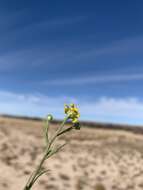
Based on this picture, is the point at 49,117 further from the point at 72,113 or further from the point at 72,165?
the point at 72,165

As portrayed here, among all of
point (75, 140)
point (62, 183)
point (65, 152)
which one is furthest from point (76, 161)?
point (75, 140)

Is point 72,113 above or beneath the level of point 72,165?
above

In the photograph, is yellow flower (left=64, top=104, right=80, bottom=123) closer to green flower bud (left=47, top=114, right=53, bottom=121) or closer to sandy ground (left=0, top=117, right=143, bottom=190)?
green flower bud (left=47, top=114, right=53, bottom=121)

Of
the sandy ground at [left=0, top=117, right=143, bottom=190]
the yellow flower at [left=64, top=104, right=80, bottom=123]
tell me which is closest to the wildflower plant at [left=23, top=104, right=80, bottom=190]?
the yellow flower at [left=64, top=104, right=80, bottom=123]

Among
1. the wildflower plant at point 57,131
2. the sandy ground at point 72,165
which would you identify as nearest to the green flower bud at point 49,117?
the wildflower plant at point 57,131

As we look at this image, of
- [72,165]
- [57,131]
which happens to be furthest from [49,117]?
[72,165]
